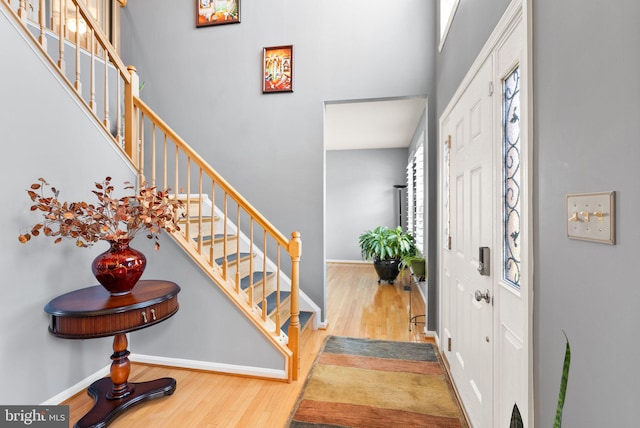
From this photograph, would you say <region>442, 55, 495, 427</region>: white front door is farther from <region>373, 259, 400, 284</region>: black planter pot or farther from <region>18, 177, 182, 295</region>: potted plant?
<region>373, 259, 400, 284</region>: black planter pot

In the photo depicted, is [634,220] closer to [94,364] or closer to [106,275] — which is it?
[106,275]

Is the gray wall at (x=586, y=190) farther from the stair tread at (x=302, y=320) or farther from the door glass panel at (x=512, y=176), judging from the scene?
the stair tread at (x=302, y=320)

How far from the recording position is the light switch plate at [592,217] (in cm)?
68

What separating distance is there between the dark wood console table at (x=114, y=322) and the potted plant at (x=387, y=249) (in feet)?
11.2

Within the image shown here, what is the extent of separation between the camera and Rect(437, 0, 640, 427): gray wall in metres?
0.64

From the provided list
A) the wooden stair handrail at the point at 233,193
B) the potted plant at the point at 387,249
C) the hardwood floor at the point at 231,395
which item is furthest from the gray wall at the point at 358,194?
the wooden stair handrail at the point at 233,193

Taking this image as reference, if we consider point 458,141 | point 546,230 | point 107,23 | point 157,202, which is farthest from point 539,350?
point 107,23

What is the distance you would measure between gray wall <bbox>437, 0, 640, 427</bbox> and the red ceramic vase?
2.04 m

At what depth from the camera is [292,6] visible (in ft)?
11.0

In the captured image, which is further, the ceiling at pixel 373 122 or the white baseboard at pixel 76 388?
the ceiling at pixel 373 122

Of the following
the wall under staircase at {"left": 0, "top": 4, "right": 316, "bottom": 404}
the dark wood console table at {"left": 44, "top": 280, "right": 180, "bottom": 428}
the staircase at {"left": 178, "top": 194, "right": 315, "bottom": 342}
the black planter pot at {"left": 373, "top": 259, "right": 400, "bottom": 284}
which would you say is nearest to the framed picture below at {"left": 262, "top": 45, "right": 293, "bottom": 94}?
the staircase at {"left": 178, "top": 194, "right": 315, "bottom": 342}

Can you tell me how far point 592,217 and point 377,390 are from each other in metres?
1.92

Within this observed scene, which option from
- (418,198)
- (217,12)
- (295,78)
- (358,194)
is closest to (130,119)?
(295,78)

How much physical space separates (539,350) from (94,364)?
9.12ft
